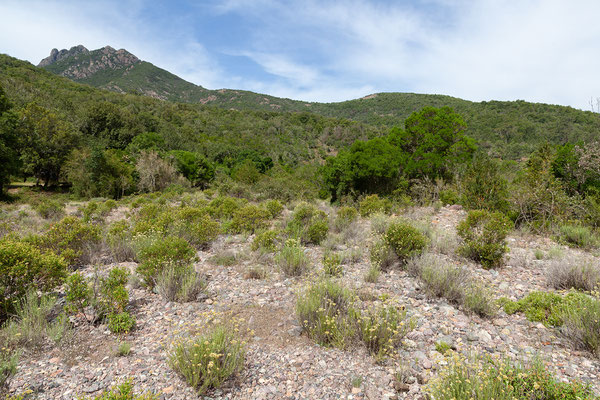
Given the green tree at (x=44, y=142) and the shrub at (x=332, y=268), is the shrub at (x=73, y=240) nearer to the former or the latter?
the shrub at (x=332, y=268)

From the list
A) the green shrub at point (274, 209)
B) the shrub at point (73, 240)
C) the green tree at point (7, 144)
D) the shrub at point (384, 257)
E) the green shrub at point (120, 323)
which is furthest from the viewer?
the green tree at point (7, 144)

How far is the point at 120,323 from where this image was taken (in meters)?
3.82

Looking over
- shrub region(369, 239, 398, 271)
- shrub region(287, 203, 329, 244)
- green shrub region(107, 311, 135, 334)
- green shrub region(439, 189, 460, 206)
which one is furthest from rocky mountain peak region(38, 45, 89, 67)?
shrub region(369, 239, 398, 271)

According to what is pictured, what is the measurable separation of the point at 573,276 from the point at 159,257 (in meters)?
7.55

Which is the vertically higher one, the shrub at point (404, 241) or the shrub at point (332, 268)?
the shrub at point (404, 241)

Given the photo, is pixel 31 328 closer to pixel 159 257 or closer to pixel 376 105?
pixel 159 257

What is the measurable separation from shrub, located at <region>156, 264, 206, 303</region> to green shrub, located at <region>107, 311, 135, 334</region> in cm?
85

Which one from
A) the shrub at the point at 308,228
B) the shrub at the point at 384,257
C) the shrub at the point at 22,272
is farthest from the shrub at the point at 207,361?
the shrub at the point at 308,228

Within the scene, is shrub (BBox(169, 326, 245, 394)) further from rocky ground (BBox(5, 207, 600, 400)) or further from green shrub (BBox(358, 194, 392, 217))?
green shrub (BBox(358, 194, 392, 217))

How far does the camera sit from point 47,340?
362cm

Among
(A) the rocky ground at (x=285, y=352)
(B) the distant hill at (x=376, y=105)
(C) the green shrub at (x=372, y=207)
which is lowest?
(A) the rocky ground at (x=285, y=352)

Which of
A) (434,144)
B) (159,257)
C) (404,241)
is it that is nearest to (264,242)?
(159,257)

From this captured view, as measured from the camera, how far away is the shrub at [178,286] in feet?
15.6

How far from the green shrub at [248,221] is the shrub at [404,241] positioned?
184 inches
